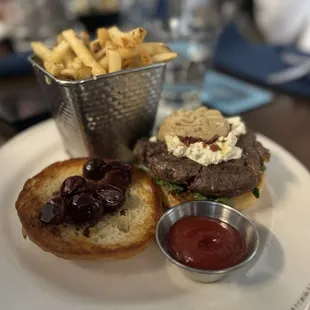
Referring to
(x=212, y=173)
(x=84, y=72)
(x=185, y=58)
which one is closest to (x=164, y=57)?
(x=84, y=72)

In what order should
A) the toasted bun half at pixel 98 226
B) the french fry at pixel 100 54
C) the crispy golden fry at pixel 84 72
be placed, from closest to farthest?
the toasted bun half at pixel 98 226, the crispy golden fry at pixel 84 72, the french fry at pixel 100 54

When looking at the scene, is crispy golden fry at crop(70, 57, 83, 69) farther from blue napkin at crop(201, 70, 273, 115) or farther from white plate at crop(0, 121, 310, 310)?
blue napkin at crop(201, 70, 273, 115)

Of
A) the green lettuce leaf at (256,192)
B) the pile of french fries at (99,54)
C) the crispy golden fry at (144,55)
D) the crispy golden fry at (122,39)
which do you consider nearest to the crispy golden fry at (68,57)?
the pile of french fries at (99,54)

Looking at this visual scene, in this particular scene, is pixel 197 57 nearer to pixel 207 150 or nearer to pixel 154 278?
pixel 207 150

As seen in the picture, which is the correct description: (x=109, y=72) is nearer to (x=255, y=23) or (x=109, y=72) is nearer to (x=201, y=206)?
(x=201, y=206)

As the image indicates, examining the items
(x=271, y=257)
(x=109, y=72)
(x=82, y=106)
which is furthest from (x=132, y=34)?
A: (x=271, y=257)

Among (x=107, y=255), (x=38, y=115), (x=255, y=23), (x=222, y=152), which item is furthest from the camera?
(x=255, y=23)

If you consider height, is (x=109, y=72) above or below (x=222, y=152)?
above

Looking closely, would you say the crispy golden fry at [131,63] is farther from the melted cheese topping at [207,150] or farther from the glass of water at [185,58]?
the glass of water at [185,58]
